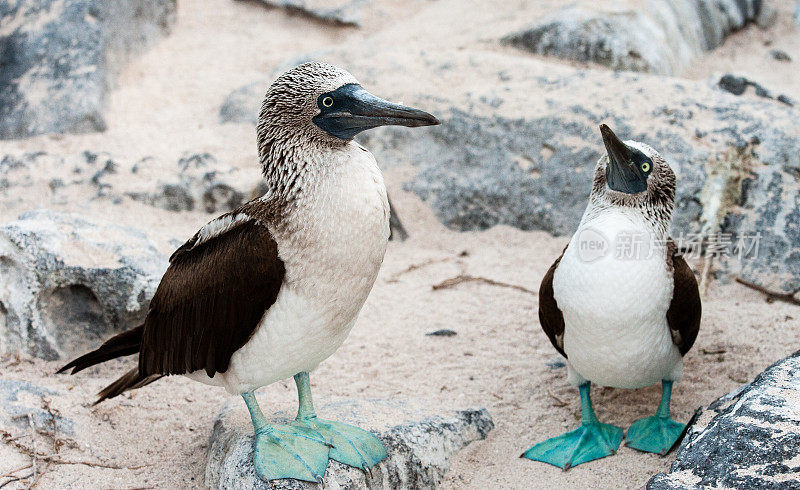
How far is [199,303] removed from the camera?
131 inches

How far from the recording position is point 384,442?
140 inches

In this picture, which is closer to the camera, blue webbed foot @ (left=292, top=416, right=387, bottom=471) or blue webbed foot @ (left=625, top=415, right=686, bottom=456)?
blue webbed foot @ (left=292, top=416, right=387, bottom=471)

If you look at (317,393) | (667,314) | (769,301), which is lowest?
(317,393)

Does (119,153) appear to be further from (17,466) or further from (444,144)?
(17,466)

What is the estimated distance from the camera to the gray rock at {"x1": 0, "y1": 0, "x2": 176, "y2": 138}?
23.3 feet

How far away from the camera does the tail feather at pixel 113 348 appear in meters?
3.69

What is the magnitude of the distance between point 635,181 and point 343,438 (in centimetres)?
180

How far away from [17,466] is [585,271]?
263cm

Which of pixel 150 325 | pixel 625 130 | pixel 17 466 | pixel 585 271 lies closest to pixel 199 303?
pixel 150 325

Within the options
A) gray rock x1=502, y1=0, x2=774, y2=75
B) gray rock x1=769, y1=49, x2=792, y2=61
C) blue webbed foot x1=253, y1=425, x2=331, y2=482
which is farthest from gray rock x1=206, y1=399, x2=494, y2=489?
gray rock x1=769, y1=49, x2=792, y2=61

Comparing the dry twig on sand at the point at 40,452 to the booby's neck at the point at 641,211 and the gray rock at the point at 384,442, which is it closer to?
the gray rock at the point at 384,442

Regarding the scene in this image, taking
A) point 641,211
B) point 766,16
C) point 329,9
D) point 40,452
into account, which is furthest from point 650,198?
point 766,16

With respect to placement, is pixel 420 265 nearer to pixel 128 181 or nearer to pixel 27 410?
pixel 128 181

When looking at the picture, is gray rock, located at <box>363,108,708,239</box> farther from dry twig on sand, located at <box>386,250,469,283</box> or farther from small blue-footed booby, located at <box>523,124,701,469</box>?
small blue-footed booby, located at <box>523,124,701,469</box>
